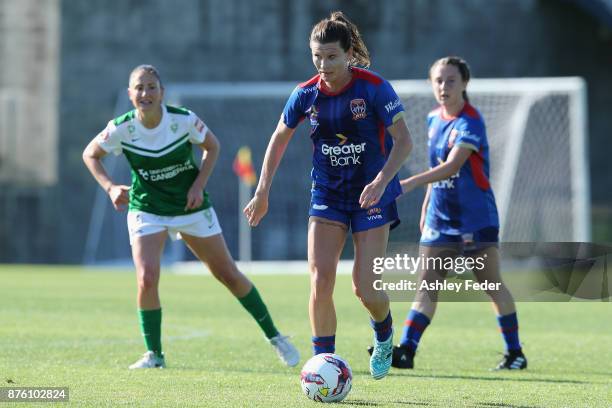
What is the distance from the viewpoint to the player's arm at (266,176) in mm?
6316

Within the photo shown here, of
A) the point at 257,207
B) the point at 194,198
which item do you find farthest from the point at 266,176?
the point at 194,198

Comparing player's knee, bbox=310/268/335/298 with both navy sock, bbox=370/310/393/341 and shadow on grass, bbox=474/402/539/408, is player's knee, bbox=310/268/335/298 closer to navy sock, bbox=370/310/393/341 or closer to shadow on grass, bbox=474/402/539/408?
navy sock, bbox=370/310/393/341

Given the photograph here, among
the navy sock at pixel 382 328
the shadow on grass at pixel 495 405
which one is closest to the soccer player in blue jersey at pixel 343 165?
the navy sock at pixel 382 328

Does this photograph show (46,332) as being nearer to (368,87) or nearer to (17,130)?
(368,87)

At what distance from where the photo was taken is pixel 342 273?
68.5 ft

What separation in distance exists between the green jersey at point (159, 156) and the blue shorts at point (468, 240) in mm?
1566

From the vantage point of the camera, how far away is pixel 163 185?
7.76 meters

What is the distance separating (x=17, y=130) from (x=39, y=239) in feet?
7.70

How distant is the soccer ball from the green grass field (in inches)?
3.1

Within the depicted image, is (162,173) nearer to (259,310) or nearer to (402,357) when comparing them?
(259,310)

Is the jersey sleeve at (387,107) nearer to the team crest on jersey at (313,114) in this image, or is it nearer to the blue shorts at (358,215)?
the team crest on jersey at (313,114)

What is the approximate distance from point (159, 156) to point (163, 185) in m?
0.19

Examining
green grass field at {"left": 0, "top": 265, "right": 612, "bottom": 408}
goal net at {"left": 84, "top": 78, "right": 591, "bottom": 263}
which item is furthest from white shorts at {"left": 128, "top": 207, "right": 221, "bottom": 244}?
goal net at {"left": 84, "top": 78, "right": 591, "bottom": 263}

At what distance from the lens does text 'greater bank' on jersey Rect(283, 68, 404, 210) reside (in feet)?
20.9
